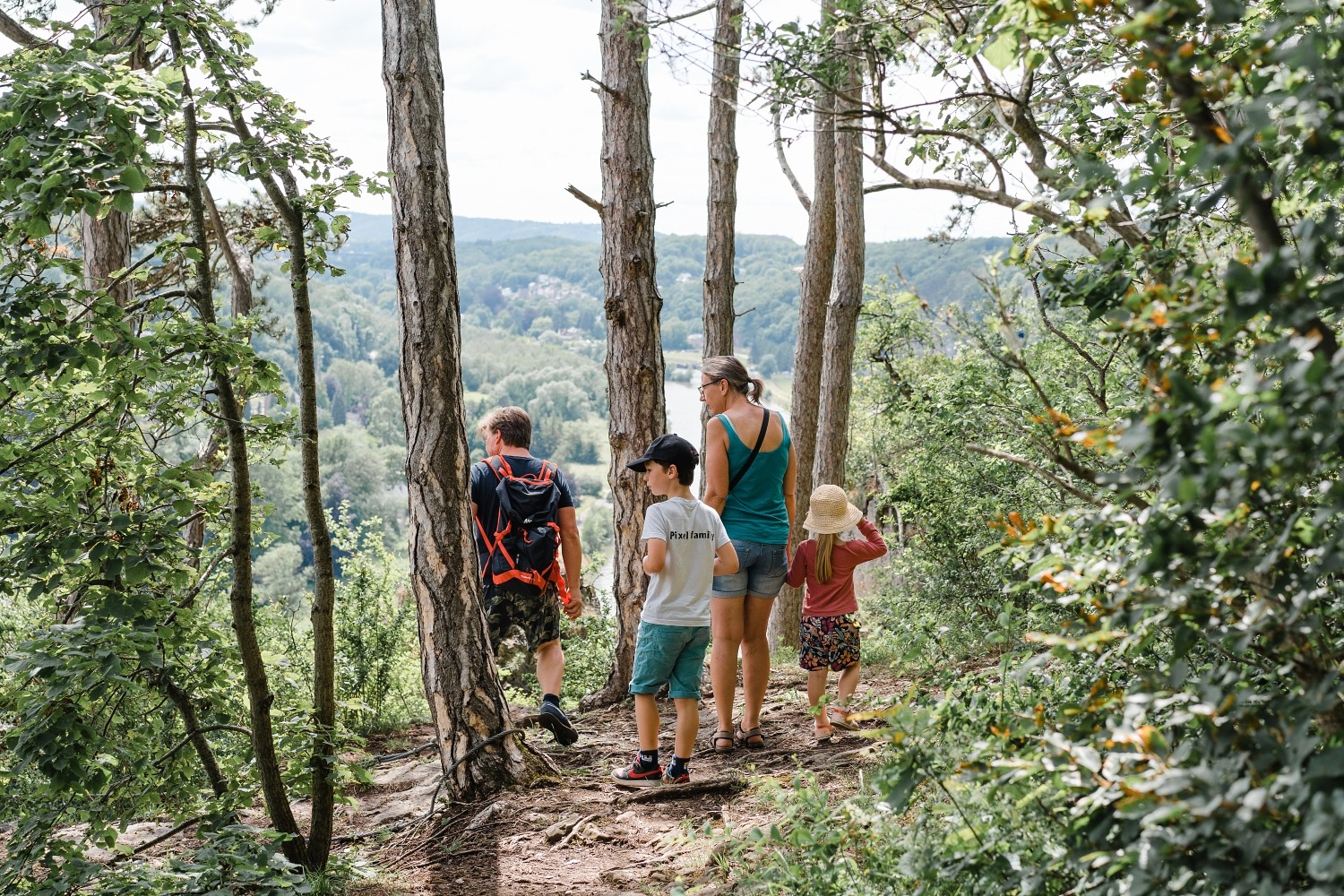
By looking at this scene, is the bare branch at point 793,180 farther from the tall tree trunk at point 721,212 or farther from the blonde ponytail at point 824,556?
the blonde ponytail at point 824,556

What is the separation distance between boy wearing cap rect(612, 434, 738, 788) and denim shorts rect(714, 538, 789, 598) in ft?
0.78

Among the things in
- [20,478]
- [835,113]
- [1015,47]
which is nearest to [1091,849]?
[1015,47]

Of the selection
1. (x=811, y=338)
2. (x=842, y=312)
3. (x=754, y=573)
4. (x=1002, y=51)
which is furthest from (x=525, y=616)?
(x=811, y=338)

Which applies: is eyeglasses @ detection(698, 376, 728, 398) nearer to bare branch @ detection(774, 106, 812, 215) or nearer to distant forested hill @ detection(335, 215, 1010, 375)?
bare branch @ detection(774, 106, 812, 215)

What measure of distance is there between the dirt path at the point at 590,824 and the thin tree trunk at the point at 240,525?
603 mm

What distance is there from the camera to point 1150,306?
1.54 m

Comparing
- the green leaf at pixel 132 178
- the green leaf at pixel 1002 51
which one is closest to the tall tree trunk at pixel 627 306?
the green leaf at pixel 132 178

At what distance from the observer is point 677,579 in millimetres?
4102

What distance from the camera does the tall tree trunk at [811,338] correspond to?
8.96 meters

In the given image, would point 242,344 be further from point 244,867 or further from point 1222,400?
point 1222,400

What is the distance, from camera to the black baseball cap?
4.09 m

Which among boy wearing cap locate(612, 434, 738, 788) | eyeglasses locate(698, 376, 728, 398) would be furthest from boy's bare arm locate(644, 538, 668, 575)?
eyeglasses locate(698, 376, 728, 398)

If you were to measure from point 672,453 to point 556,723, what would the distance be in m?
1.84

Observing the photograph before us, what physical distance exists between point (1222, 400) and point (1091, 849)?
844 mm
